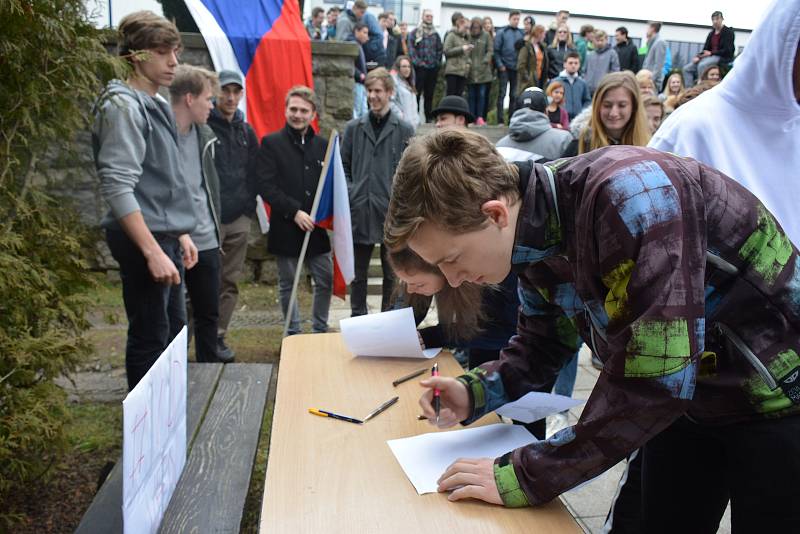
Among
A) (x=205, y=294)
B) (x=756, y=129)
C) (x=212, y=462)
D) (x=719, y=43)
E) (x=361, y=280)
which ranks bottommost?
(x=361, y=280)

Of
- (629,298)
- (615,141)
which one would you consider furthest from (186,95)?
(629,298)

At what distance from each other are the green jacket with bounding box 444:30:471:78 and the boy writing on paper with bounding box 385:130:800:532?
869 centimetres

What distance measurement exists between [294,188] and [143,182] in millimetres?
1664

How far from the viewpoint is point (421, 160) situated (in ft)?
3.84

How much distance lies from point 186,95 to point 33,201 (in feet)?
3.63

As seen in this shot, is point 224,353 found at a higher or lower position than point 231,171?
lower

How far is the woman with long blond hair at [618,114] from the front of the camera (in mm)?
3572

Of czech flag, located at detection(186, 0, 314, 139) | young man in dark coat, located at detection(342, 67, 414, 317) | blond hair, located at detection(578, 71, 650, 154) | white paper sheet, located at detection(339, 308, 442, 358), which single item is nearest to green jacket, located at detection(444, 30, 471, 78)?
czech flag, located at detection(186, 0, 314, 139)

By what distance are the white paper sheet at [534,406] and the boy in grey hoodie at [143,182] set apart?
5.52 ft

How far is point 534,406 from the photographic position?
159cm

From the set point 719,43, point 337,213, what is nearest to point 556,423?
point 337,213

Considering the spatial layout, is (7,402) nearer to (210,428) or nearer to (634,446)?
(210,428)

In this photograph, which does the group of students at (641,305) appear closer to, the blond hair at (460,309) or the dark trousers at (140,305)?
the blond hair at (460,309)

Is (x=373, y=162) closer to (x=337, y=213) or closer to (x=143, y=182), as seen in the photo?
(x=337, y=213)
